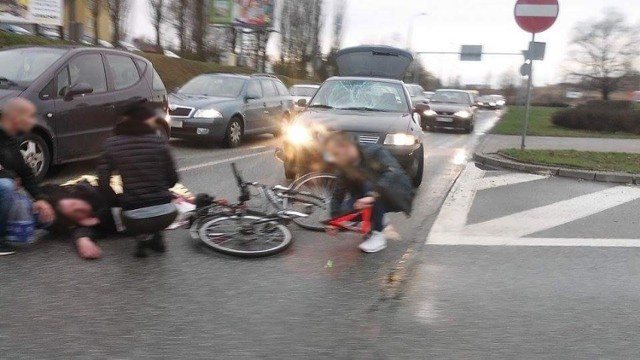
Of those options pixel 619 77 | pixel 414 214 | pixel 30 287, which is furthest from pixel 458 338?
pixel 619 77

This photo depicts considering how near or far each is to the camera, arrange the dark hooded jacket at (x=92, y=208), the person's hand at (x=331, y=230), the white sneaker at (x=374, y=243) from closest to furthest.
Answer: the dark hooded jacket at (x=92, y=208)
the white sneaker at (x=374, y=243)
the person's hand at (x=331, y=230)

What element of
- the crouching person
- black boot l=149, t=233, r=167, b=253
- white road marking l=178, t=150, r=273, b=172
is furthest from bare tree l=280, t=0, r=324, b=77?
black boot l=149, t=233, r=167, b=253

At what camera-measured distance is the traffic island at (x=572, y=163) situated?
9.48 m

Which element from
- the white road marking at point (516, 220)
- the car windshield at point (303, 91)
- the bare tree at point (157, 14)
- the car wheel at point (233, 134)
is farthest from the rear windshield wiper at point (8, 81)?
the bare tree at point (157, 14)

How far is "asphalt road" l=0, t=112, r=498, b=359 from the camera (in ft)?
11.1

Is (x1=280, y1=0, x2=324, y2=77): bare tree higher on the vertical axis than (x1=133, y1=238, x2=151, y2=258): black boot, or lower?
higher

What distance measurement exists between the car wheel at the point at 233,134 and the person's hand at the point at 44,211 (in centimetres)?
735

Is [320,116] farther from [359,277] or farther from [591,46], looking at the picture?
[591,46]

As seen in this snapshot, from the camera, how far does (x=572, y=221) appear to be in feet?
22.0

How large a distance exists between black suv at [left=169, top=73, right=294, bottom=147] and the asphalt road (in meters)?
6.66

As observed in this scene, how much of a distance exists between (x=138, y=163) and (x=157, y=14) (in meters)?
38.4

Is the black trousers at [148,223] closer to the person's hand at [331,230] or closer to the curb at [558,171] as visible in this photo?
the person's hand at [331,230]

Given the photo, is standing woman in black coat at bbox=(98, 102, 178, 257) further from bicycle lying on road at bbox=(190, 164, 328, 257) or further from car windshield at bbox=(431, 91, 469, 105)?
car windshield at bbox=(431, 91, 469, 105)

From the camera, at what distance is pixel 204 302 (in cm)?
404
